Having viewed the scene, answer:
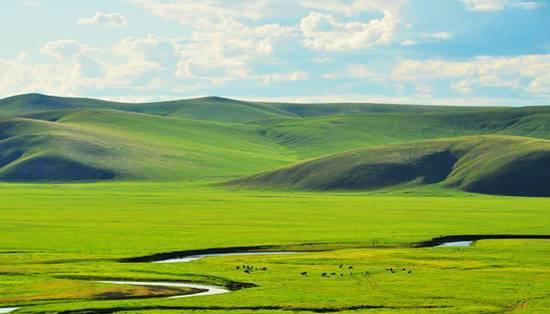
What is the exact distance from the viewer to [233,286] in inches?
2211

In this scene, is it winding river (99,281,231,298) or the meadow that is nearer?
the meadow

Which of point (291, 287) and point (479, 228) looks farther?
point (479, 228)

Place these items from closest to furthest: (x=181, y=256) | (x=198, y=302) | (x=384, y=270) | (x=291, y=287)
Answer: (x=198, y=302) → (x=291, y=287) → (x=384, y=270) → (x=181, y=256)

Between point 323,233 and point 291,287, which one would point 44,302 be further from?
point 323,233

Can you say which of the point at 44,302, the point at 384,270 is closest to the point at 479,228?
the point at 384,270

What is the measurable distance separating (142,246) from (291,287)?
84.1 feet

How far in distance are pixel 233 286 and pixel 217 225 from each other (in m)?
46.6

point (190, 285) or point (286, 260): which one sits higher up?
point (286, 260)

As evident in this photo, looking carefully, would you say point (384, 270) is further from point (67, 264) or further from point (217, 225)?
point (217, 225)

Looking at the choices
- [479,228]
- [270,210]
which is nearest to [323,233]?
[479,228]

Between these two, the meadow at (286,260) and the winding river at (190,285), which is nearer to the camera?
the meadow at (286,260)

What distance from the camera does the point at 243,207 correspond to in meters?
141

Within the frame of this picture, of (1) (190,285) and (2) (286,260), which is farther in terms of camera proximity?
(2) (286,260)

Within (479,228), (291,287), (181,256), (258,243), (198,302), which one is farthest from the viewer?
(479,228)
